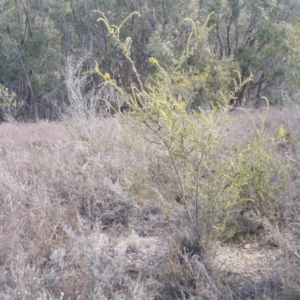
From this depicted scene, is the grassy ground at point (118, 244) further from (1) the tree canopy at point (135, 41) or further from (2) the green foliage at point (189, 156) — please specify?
(1) the tree canopy at point (135, 41)

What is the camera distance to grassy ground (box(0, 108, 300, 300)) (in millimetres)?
4414

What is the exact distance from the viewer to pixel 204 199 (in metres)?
4.89

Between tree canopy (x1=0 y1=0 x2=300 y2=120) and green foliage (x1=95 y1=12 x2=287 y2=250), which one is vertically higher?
green foliage (x1=95 y1=12 x2=287 y2=250)

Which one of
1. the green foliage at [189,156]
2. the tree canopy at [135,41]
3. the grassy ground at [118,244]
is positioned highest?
the green foliage at [189,156]

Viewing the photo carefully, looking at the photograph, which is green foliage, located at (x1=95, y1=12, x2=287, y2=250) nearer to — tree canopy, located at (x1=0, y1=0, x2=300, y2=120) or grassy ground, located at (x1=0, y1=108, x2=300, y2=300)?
grassy ground, located at (x1=0, y1=108, x2=300, y2=300)

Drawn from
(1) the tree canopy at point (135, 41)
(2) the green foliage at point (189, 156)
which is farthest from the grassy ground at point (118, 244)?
(1) the tree canopy at point (135, 41)

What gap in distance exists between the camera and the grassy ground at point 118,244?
4.41 meters

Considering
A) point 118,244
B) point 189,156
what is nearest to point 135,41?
point 118,244

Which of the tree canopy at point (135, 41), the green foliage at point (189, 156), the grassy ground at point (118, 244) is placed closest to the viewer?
the grassy ground at point (118, 244)

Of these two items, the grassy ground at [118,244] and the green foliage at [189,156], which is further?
the green foliage at [189,156]

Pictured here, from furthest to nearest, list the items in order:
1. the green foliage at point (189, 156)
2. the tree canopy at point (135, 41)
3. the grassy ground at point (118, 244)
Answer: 1. the tree canopy at point (135, 41)
2. the green foliage at point (189, 156)
3. the grassy ground at point (118, 244)

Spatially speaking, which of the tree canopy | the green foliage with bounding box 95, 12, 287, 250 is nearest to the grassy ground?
the green foliage with bounding box 95, 12, 287, 250

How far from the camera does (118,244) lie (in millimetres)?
5352

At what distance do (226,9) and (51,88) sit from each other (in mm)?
7871
